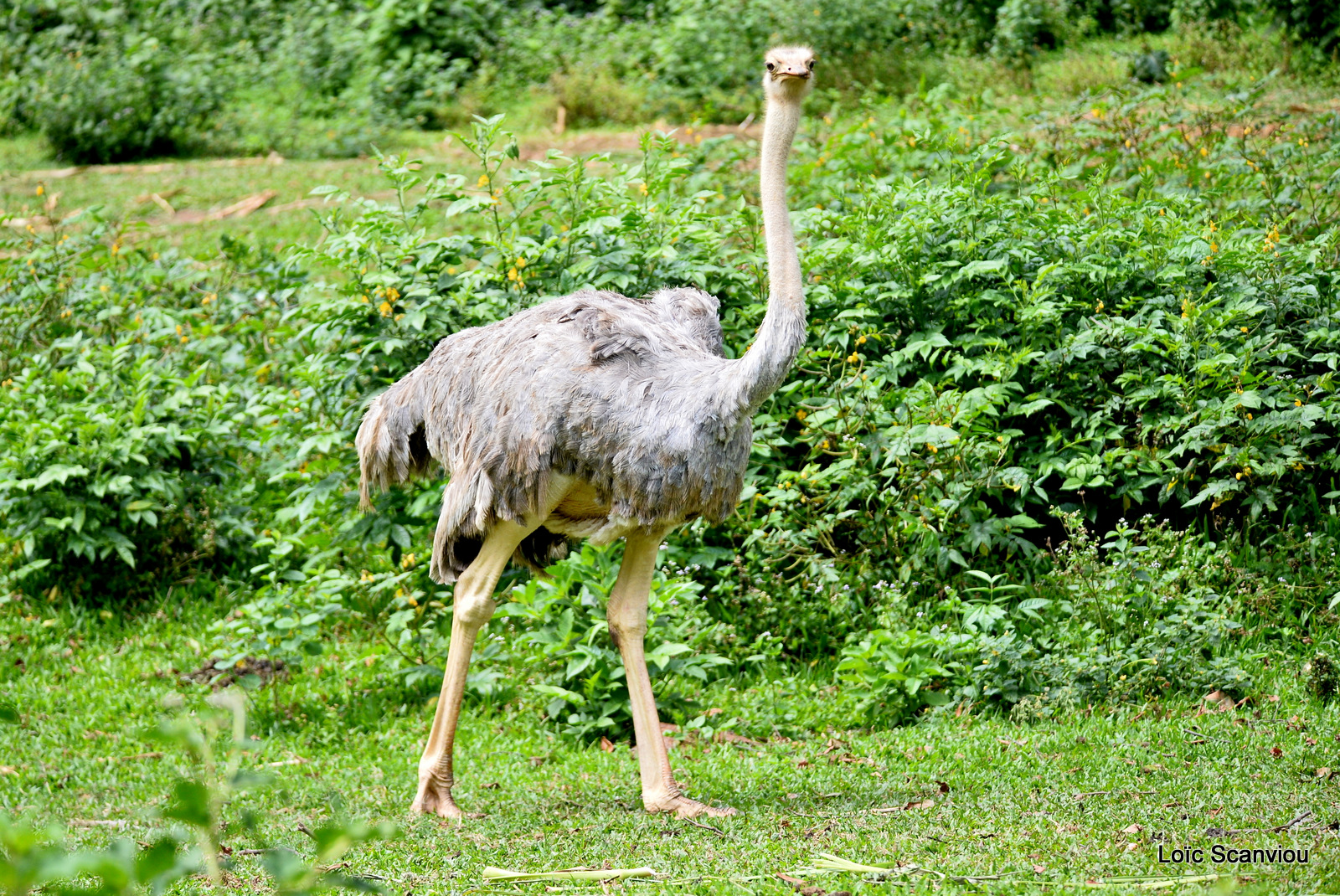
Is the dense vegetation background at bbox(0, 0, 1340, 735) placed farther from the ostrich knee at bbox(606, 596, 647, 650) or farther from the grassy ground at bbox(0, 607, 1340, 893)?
the ostrich knee at bbox(606, 596, 647, 650)

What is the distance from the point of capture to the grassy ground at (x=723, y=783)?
379cm

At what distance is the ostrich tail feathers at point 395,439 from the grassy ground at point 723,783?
3.65ft

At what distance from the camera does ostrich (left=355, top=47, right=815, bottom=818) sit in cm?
431

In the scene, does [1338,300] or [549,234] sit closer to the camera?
[1338,300]

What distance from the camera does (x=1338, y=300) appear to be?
20.4 ft

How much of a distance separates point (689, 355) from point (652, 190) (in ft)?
7.41

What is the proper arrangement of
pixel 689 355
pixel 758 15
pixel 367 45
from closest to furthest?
1. pixel 689 355
2. pixel 758 15
3. pixel 367 45

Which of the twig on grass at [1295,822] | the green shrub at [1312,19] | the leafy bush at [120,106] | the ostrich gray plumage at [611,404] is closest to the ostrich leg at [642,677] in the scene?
the ostrich gray plumage at [611,404]

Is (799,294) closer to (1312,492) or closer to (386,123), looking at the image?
(1312,492)

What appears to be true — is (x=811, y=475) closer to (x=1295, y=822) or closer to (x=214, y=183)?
(x=1295, y=822)

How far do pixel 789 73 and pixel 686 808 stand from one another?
2253mm

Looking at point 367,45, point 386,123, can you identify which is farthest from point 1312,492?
point 367,45

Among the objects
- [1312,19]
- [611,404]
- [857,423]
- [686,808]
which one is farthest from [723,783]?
[1312,19]

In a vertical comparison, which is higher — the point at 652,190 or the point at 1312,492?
the point at 652,190
